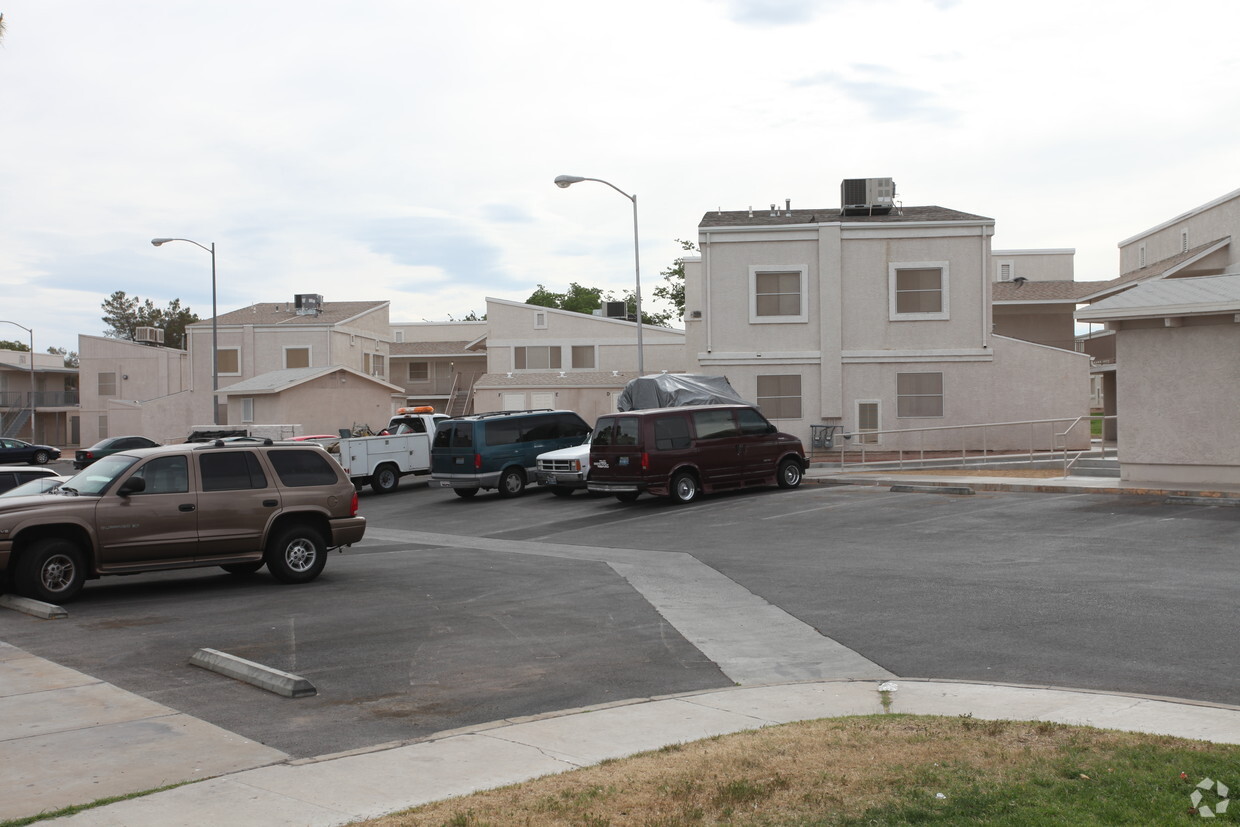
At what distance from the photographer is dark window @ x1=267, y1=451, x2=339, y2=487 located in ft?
47.8

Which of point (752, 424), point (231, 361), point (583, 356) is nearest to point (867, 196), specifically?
point (752, 424)

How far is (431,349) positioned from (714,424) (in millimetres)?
46732

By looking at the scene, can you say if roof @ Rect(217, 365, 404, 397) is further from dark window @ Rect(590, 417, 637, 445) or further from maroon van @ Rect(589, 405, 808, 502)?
maroon van @ Rect(589, 405, 808, 502)

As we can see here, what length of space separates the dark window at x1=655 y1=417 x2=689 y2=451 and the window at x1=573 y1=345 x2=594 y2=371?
29.3 meters

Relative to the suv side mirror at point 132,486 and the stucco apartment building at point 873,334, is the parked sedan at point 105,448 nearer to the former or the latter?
the stucco apartment building at point 873,334

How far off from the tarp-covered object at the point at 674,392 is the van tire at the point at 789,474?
5115mm

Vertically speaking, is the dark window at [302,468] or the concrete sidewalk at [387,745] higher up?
the dark window at [302,468]

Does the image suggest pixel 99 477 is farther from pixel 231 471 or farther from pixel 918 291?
pixel 918 291

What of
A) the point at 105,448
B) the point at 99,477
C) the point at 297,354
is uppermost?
the point at 297,354

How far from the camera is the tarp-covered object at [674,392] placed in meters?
30.1

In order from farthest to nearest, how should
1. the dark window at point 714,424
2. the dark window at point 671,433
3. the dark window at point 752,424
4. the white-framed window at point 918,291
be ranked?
1. the white-framed window at point 918,291
2. the dark window at point 752,424
3. the dark window at point 714,424
4. the dark window at point 671,433

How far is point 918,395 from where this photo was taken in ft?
113

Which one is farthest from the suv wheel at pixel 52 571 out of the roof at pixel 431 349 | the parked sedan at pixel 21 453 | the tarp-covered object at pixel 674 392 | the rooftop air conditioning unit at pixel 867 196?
the roof at pixel 431 349

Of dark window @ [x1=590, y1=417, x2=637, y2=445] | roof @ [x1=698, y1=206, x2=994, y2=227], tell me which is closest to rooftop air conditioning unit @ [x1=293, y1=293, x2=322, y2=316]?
roof @ [x1=698, y1=206, x2=994, y2=227]
